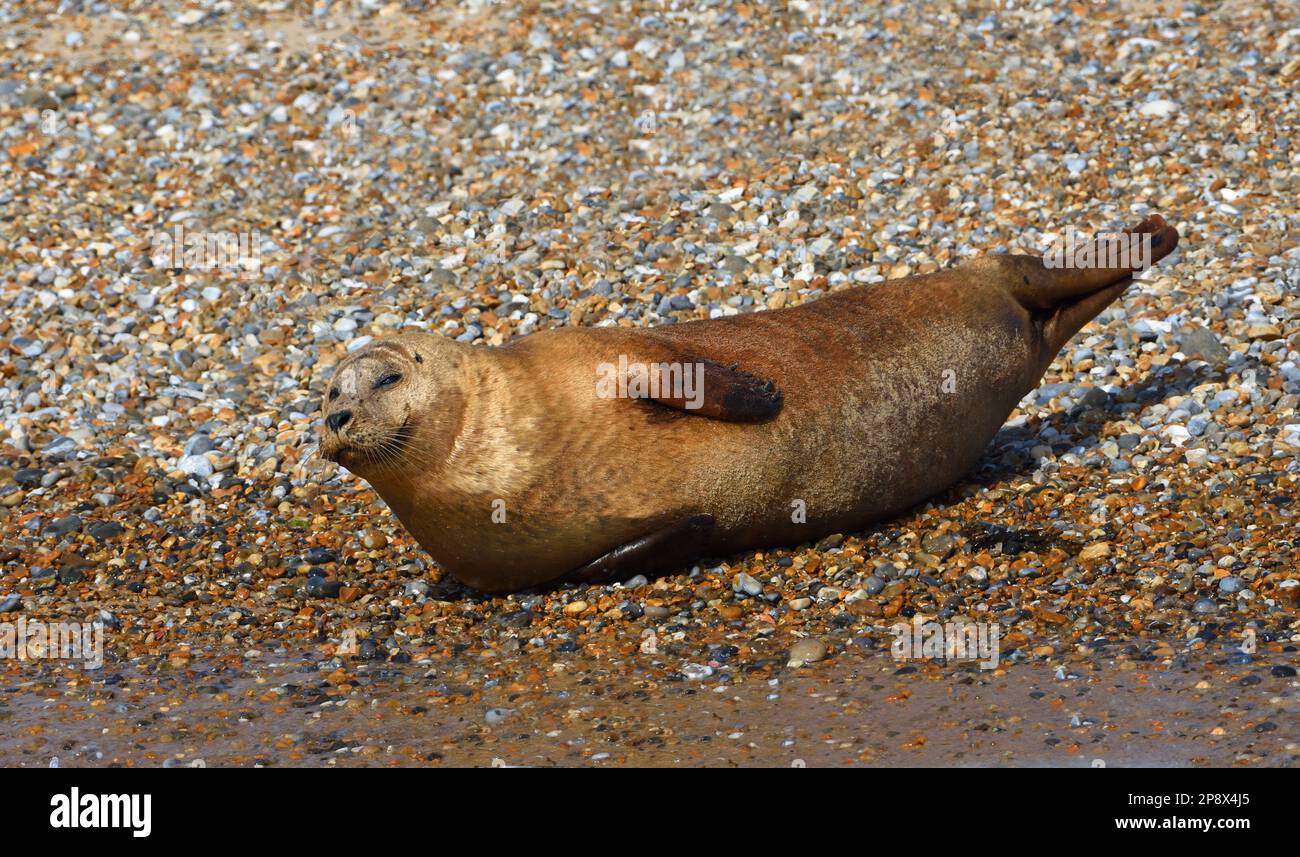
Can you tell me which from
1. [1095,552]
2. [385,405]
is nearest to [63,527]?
[385,405]

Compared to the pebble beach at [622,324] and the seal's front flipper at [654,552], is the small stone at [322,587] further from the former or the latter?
the seal's front flipper at [654,552]

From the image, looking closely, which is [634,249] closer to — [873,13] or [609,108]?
[609,108]

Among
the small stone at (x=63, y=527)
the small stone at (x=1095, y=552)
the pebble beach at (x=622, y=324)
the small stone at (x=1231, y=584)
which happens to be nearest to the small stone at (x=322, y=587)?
the pebble beach at (x=622, y=324)

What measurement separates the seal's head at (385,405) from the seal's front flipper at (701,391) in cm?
85

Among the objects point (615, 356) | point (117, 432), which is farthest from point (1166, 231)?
point (117, 432)

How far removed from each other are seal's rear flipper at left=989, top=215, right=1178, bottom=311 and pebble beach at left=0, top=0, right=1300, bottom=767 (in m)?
0.62

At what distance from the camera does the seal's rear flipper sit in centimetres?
796

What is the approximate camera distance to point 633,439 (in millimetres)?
6645

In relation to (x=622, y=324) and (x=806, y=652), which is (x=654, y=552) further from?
(x=622, y=324)

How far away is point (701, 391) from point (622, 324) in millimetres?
2860

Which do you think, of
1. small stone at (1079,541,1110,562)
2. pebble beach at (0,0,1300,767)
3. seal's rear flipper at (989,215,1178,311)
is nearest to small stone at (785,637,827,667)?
pebble beach at (0,0,1300,767)

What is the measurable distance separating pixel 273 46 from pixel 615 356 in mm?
8235

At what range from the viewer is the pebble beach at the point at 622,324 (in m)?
→ 5.68

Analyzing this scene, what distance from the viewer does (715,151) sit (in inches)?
454
